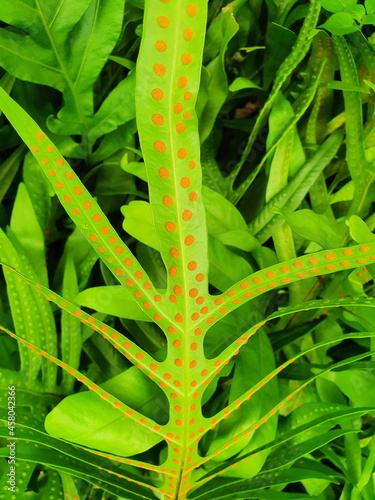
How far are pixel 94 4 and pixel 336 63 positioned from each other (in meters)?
0.27

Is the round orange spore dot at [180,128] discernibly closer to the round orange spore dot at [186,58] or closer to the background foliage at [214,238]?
the round orange spore dot at [186,58]

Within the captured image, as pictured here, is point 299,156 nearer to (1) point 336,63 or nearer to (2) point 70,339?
(1) point 336,63

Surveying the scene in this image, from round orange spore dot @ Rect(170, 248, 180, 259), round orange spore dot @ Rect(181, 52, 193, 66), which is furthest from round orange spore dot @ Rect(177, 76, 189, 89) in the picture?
round orange spore dot @ Rect(170, 248, 180, 259)

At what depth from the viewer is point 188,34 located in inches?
10.9

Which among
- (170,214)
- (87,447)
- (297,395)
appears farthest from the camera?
(297,395)

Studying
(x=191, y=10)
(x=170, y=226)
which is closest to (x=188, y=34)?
(x=191, y=10)

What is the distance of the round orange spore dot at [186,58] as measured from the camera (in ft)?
0.93

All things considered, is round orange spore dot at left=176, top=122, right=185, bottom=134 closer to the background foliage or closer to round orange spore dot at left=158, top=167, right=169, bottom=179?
round orange spore dot at left=158, top=167, right=169, bottom=179

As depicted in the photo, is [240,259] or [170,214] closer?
[170,214]

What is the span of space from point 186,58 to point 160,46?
0.7 inches

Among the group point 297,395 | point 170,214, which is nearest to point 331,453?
point 297,395

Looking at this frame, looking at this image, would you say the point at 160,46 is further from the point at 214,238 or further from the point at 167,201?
the point at 214,238

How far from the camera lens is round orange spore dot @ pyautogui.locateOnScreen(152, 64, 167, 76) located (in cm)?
28

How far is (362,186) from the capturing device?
20.3 inches
